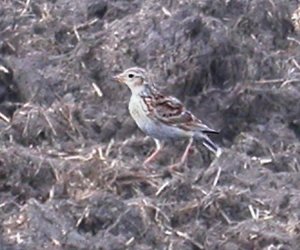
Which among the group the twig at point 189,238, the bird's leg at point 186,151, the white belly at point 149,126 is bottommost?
the bird's leg at point 186,151

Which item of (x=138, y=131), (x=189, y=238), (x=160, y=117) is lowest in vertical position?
(x=138, y=131)

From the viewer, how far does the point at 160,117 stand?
474 inches

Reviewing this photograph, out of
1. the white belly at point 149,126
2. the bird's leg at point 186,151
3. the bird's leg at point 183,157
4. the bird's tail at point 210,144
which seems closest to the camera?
the bird's leg at point 183,157

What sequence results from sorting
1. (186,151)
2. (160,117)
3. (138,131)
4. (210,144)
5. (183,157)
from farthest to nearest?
(138,131) < (160,117) < (210,144) < (186,151) < (183,157)

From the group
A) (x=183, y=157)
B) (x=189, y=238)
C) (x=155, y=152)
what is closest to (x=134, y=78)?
(x=155, y=152)

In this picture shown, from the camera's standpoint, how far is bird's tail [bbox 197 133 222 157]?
1179cm

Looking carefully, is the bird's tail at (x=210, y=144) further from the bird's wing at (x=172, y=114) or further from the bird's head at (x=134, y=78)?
the bird's head at (x=134, y=78)

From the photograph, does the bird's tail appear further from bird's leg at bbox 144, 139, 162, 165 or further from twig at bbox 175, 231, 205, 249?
twig at bbox 175, 231, 205, 249

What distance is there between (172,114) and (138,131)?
0.36 m

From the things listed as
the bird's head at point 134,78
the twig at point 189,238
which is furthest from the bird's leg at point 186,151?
the twig at point 189,238

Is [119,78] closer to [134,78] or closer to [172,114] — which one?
[134,78]

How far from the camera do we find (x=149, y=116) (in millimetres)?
12023

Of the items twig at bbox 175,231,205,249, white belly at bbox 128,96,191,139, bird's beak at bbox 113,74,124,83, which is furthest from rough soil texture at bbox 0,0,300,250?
bird's beak at bbox 113,74,124,83

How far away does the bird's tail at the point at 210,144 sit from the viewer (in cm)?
1179
